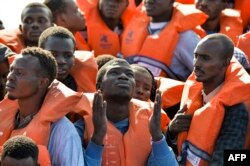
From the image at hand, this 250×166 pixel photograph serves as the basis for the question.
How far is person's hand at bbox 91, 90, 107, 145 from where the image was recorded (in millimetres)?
7020

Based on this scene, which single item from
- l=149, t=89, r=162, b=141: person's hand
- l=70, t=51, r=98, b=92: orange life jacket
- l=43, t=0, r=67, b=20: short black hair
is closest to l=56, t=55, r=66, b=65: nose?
l=70, t=51, r=98, b=92: orange life jacket

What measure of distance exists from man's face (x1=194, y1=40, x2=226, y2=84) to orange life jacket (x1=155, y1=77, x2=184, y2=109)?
2.56 ft

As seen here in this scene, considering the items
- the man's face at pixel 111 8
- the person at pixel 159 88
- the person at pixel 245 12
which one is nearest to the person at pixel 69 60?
the person at pixel 159 88

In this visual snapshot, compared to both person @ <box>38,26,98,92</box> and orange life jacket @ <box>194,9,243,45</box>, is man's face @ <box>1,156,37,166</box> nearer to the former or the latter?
person @ <box>38,26,98,92</box>

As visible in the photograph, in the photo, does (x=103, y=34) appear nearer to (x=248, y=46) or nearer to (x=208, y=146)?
(x=248, y=46)

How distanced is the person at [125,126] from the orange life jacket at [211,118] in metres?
0.39

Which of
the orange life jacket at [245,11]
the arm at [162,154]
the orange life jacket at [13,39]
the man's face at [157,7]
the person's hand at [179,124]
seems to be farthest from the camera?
the orange life jacket at [245,11]

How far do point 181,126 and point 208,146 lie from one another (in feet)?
1.03

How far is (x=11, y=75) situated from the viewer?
721 cm

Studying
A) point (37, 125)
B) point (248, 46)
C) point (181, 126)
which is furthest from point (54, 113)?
point (248, 46)

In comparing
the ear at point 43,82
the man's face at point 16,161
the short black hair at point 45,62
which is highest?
the short black hair at point 45,62

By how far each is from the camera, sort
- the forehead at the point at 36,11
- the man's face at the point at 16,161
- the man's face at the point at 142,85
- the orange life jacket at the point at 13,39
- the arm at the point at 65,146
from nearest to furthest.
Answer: the man's face at the point at 16,161 → the arm at the point at 65,146 → the man's face at the point at 142,85 → the orange life jacket at the point at 13,39 → the forehead at the point at 36,11

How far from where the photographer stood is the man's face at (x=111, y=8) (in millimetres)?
10273

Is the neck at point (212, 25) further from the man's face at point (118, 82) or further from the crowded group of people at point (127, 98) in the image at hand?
the man's face at point (118, 82)
